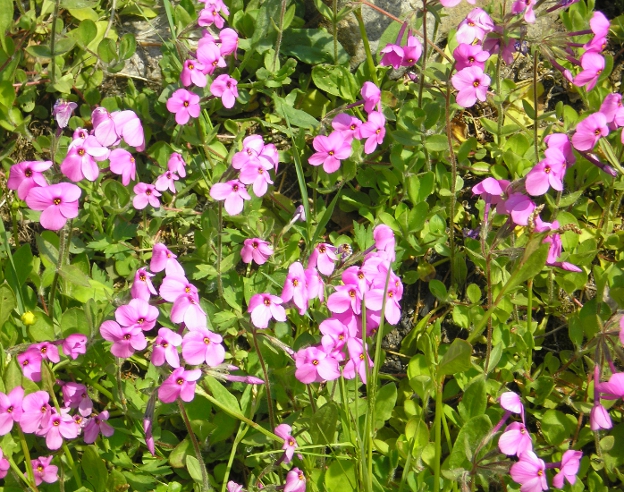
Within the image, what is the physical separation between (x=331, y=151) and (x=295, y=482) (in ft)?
5.37

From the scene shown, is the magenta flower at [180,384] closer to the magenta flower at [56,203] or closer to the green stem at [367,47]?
the magenta flower at [56,203]

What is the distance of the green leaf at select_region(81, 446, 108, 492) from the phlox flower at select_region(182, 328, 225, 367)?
0.72 metres

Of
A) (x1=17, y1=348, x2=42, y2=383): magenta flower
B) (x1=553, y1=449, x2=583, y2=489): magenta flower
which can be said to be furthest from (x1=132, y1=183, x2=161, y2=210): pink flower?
(x1=553, y1=449, x2=583, y2=489): magenta flower

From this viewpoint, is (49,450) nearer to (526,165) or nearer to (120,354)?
(120,354)

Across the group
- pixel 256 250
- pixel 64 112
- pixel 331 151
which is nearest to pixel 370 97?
pixel 331 151

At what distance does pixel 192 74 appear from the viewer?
12.1ft

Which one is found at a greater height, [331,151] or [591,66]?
[591,66]

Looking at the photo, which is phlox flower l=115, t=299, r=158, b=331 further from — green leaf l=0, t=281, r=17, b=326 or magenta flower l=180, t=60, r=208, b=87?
magenta flower l=180, t=60, r=208, b=87

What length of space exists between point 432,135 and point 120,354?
190 cm

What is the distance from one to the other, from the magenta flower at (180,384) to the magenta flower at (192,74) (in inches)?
65.2

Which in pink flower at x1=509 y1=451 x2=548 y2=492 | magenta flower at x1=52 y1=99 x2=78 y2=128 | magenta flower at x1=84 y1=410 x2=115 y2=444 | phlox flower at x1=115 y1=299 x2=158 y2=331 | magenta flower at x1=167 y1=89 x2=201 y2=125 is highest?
magenta flower at x1=167 y1=89 x2=201 y2=125

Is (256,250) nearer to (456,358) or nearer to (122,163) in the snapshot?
(122,163)

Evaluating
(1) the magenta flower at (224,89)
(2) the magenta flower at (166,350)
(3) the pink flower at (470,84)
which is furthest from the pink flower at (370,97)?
(2) the magenta flower at (166,350)

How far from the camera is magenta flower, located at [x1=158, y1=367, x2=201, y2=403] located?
267 centimetres
